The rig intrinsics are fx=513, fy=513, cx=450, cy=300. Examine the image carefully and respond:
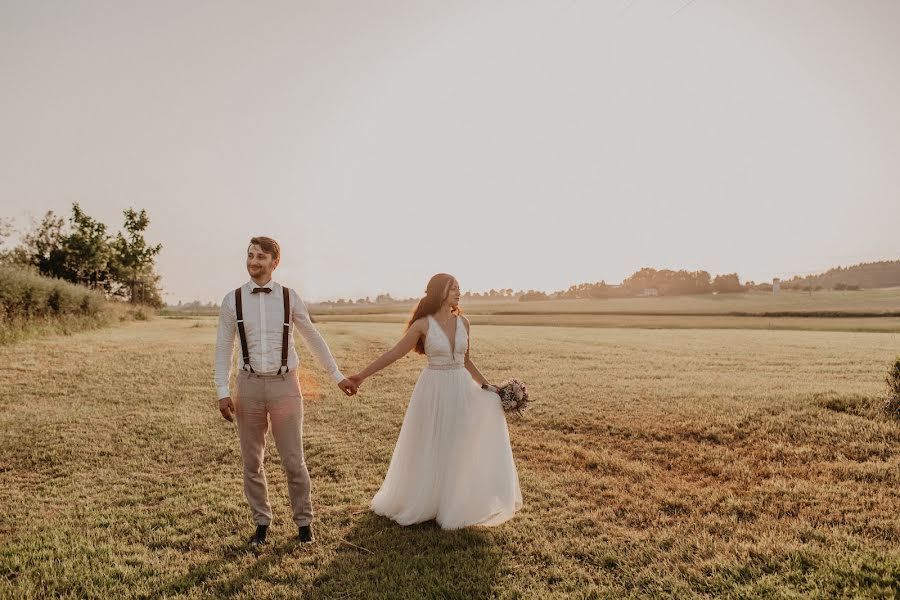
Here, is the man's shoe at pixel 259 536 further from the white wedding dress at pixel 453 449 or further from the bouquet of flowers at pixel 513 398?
the bouquet of flowers at pixel 513 398

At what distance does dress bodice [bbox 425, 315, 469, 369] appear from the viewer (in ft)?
21.1

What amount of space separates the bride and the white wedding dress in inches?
0.4

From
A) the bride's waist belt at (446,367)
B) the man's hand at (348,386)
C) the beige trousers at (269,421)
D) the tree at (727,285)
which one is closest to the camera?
the beige trousers at (269,421)

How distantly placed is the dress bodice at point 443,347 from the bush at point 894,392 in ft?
33.7

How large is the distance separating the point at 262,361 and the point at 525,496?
15.0 ft

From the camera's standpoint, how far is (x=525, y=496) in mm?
7828

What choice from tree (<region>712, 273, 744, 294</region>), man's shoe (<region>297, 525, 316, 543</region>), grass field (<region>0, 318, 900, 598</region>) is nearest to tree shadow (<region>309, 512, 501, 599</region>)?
grass field (<region>0, 318, 900, 598</region>)

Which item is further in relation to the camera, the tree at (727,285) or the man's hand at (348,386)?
the tree at (727,285)

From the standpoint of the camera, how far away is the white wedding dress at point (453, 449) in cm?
634

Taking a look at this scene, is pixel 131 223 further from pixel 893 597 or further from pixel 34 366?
pixel 893 597

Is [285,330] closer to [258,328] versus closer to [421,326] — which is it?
[258,328]

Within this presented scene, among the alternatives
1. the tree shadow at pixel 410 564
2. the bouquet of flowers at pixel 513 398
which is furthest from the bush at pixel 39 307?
the bouquet of flowers at pixel 513 398

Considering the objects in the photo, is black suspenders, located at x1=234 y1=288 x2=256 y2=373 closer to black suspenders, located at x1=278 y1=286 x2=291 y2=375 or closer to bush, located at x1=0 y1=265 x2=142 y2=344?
black suspenders, located at x1=278 y1=286 x2=291 y2=375

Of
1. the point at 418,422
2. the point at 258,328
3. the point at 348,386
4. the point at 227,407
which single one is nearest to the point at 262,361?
the point at 258,328
